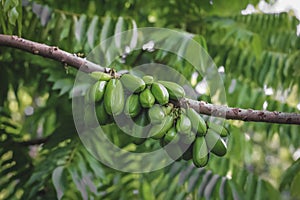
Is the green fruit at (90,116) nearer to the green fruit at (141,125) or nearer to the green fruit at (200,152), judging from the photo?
the green fruit at (141,125)

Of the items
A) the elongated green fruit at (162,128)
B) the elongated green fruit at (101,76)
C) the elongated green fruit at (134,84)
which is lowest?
the elongated green fruit at (162,128)

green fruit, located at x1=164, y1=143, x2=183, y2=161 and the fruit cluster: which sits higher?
the fruit cluster

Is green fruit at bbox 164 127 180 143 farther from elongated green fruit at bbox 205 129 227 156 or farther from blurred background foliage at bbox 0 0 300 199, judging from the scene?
blurred background foliage at bbox 0 0 300 199

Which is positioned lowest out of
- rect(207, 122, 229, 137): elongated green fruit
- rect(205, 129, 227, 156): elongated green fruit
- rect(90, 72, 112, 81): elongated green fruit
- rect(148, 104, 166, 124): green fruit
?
rect(205, 129, 227, 156): elongated green fruit

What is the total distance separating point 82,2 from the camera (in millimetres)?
2029

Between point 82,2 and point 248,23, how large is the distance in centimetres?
80

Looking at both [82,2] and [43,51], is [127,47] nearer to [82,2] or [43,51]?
[82,2]

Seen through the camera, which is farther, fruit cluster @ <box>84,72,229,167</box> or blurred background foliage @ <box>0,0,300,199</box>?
blurred background foliage @ <box>0,0,300,199</box>

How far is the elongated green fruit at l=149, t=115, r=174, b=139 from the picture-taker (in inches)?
34.6

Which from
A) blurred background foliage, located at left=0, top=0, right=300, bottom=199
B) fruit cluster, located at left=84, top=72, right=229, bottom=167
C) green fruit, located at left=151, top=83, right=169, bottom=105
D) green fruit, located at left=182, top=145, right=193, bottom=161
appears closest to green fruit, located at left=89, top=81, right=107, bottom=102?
fruit cluster, located at left=84, top=72, right=229, bottom=167

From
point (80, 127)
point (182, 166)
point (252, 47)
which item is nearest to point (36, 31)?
point (80, 127)

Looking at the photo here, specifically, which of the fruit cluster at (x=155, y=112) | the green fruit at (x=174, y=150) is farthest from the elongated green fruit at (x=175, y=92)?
the green fruit at (x=174, y=150)

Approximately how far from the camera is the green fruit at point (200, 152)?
0.90 meters

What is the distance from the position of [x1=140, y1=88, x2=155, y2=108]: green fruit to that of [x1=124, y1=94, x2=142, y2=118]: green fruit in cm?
2
